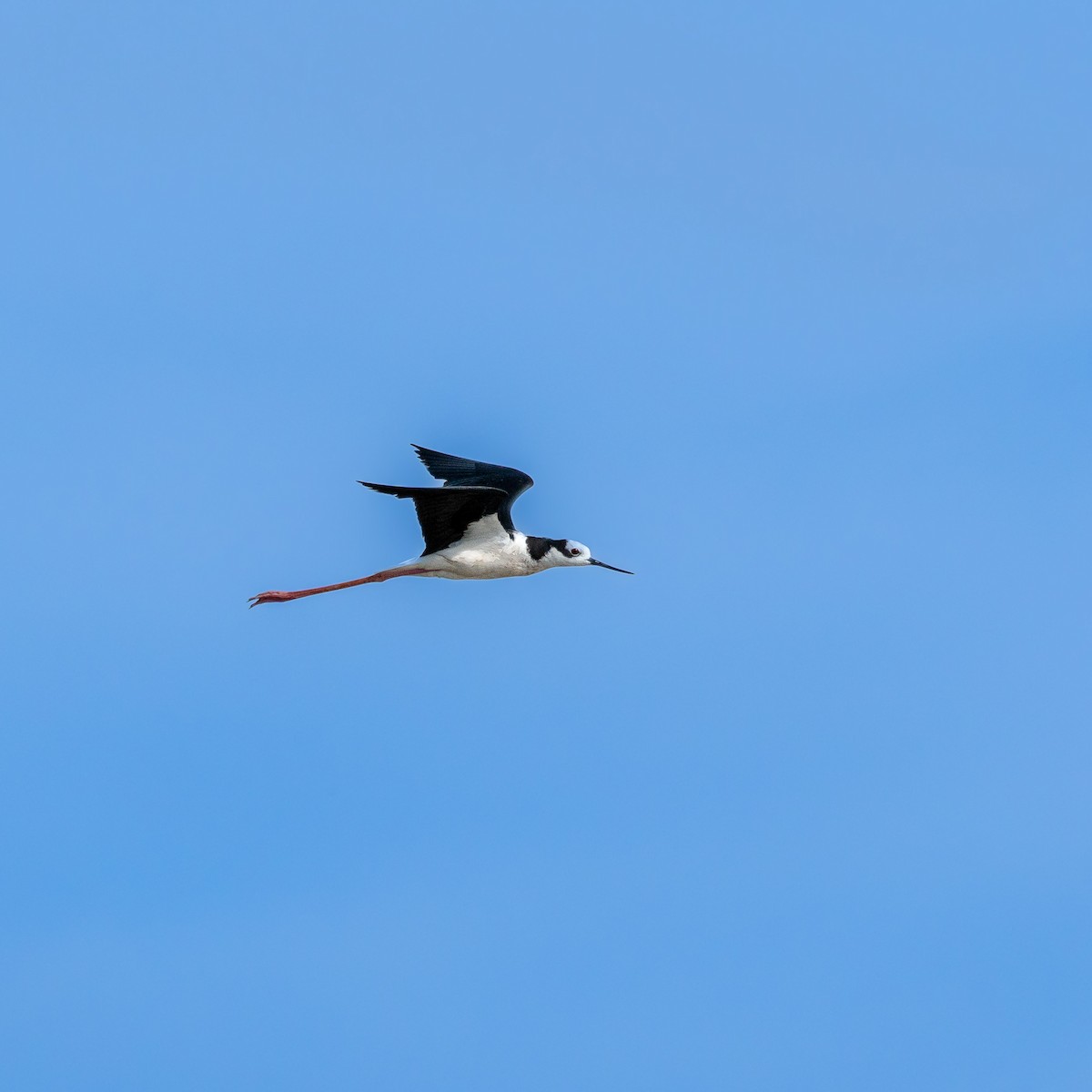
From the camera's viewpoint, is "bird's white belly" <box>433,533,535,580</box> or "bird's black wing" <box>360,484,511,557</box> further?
"bird's white belly" <box>433,533,535,580</box>

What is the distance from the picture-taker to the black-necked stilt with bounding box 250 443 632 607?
20.4 m

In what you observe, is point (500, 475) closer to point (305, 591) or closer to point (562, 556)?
point (562, 556)

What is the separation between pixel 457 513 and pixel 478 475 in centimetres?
120

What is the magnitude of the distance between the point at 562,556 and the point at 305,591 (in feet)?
9.79

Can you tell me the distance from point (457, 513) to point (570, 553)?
1.90 meters

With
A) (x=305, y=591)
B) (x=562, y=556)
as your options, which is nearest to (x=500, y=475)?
(x=562, y=556)

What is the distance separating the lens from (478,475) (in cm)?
2152

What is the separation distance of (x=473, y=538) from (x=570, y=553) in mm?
1455

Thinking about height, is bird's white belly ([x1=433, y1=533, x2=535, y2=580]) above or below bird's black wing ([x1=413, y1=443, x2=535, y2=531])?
below

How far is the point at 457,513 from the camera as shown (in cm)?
2042

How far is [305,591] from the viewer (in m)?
21.1

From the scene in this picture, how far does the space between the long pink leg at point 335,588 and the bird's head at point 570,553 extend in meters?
1.58

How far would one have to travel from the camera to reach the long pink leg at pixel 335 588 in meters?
20.9

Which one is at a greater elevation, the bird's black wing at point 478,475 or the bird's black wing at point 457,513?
the bird's black wing at point 478,475
